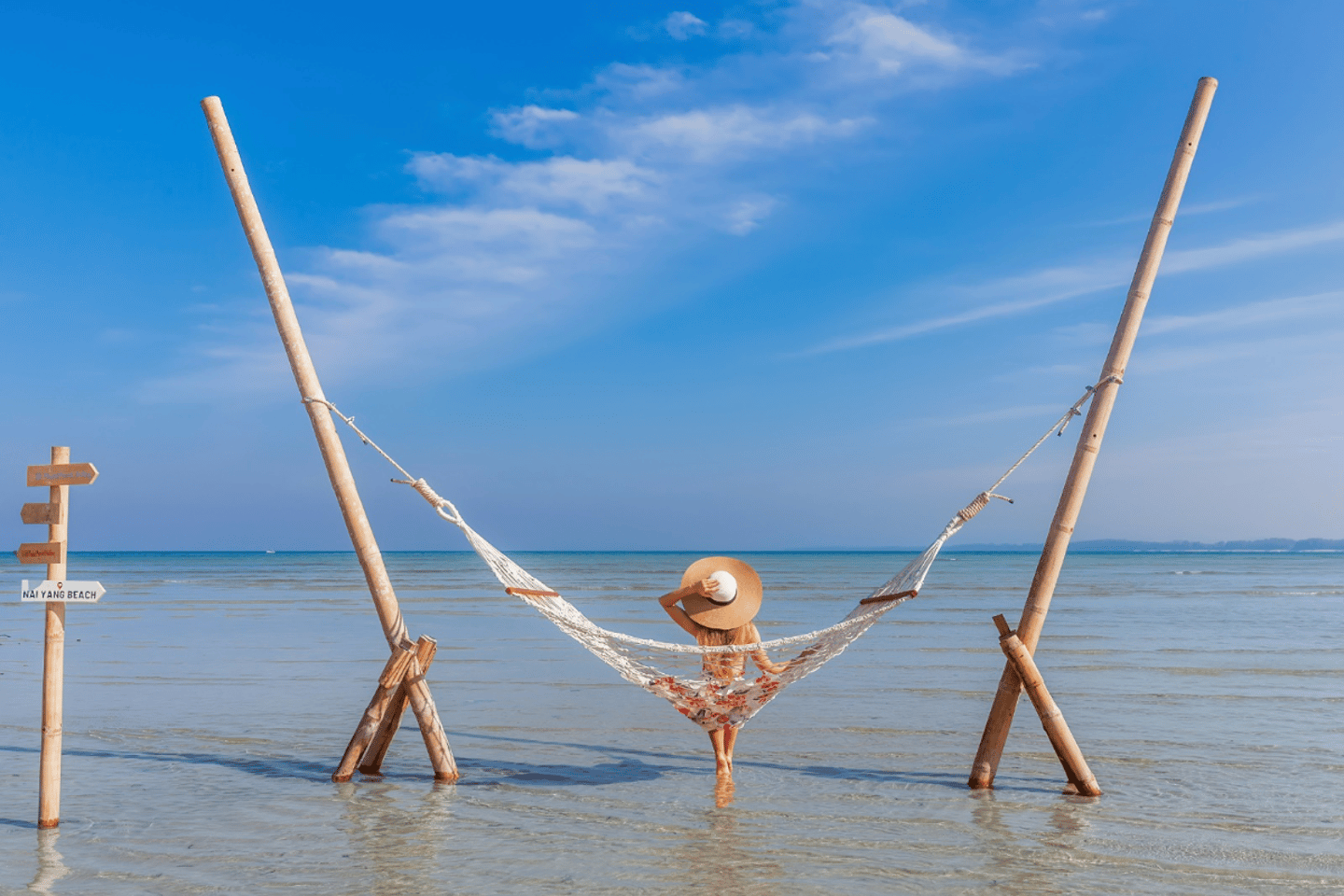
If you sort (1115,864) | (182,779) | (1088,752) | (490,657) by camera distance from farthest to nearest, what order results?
(490,657)
(1088,752)
(182,779)
(1115,864)

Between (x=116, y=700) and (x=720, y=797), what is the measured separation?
5.36m

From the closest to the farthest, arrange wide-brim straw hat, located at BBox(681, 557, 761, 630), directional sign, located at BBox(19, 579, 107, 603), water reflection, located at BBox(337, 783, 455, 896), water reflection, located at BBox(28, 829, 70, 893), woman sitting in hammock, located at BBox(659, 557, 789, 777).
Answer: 1. water reflection, located at BBox(28, 829, 70, 893)
2. water reflection, located at BBox(337, 783, 455, 896)
3. directional sign, located at BBox(19, 579, 107, 603)
4. woman sitting in hammock, located at BBox(659, 557, 789, 777)
5. wide-brim straw hat, located at BBox(681, 557, 761, 630)

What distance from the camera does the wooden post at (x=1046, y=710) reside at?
467 cm

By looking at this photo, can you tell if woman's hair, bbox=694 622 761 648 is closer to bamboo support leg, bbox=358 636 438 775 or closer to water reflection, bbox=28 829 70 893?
bamboo support leg, bbox=358 636 438 775

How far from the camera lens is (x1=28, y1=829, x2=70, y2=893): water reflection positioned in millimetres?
3662

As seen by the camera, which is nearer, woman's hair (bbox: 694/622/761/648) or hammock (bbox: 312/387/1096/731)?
hammock (bbox: 312/387/1096/731)

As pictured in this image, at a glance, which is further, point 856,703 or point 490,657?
point 490,657

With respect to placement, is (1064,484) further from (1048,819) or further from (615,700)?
(615,700)

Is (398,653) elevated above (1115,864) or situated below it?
above

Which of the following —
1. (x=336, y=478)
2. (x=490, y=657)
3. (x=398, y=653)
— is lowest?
(x=490, y=657)

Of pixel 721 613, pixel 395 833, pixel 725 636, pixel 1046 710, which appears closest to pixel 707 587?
pixel 721 613

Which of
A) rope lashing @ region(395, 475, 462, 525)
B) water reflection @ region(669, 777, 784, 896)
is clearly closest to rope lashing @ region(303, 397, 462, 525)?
rope lashing @ region(395, 475, 462, 525)

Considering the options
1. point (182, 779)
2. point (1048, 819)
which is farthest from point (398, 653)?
point (1048, 819)

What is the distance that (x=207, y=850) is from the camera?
4.11 meters
